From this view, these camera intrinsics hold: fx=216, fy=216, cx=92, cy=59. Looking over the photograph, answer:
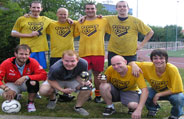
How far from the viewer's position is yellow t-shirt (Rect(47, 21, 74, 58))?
4828 millimetres

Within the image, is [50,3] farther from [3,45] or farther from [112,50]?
[112,50]

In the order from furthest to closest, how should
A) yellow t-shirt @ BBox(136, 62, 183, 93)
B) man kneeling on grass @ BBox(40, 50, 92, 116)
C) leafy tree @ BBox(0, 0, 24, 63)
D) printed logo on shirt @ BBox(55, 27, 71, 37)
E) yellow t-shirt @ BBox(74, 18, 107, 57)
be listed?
leafy tree @ BBox(0, 0, 24, 63) < printed logo on shirt @ BBox(55, 27, 71, 37) < yellow t-shirt @ BBox(74, 18, 107, 57) < man kneeling on grass @ BBox(40, 50, 92, 116) < yellow t-shirt @ BBox(136, 62, 183, 93)

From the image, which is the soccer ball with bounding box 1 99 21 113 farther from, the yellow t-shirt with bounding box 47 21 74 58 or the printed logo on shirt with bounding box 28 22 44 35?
the printed logo on shirt with bounding box 28 22 44 35

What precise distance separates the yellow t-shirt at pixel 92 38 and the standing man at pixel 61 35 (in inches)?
13.4

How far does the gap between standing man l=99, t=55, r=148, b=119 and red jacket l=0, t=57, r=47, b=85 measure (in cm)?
118

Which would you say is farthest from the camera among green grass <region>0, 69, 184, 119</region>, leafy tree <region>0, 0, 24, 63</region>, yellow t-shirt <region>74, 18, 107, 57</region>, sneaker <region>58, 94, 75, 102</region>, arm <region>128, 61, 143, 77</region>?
leafy tree <region>0, 0, 24, 63</region>

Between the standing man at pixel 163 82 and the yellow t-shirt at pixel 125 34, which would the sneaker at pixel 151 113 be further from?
the yellow t-shirt at pixel 125 34

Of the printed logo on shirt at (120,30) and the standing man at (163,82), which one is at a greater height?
the printed logo on shirt at (120,30)

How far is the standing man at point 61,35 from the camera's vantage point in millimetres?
4823

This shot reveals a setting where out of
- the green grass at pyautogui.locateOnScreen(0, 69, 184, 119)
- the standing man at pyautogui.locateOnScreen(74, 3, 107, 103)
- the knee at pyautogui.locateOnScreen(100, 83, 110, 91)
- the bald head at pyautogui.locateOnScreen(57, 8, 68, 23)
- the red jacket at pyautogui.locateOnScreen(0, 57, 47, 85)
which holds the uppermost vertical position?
the bald head at pyautogui.locateOnScreen(57, 8, 68, 23)

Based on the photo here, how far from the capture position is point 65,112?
398 centimetres

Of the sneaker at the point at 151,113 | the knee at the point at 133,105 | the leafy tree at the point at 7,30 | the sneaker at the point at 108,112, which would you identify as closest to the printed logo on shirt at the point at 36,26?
the sneaker at the point at 108,112

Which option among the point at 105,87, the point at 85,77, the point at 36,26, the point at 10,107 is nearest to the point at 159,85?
the point at 105,87

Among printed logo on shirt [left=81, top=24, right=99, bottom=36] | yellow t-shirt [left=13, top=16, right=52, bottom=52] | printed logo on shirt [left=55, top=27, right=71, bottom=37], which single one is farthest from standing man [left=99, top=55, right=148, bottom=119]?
yellow t-shirt [left=13, top=16, right=52, bottom=52]
